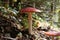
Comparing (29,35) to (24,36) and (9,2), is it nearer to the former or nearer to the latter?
(24,36)

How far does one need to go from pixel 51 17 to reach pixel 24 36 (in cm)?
409

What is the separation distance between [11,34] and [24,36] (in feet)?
1.70

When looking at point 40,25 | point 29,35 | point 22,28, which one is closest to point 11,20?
point 22,28

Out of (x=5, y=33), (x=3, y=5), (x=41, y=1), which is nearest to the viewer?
(x=5, y=33)

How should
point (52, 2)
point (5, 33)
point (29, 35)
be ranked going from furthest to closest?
point (52, 2)
point (29, 35)
point (5, 33)

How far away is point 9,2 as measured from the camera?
25.1ft

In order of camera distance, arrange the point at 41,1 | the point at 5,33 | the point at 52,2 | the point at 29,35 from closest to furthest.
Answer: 1. the point at 5,33
2. the point at 29,35
3. the point at 41,1
4. the point at 52,2

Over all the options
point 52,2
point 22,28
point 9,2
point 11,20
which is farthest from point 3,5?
point 52,2

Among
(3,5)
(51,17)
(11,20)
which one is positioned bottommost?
(51,17)

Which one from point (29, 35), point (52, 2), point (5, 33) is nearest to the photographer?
point (5, 33)

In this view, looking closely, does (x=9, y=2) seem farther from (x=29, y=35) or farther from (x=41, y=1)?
(x=29, y=35)

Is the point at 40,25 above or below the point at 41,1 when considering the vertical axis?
below

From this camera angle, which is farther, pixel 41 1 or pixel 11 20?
pixel 41 1

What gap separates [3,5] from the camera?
7270mm
